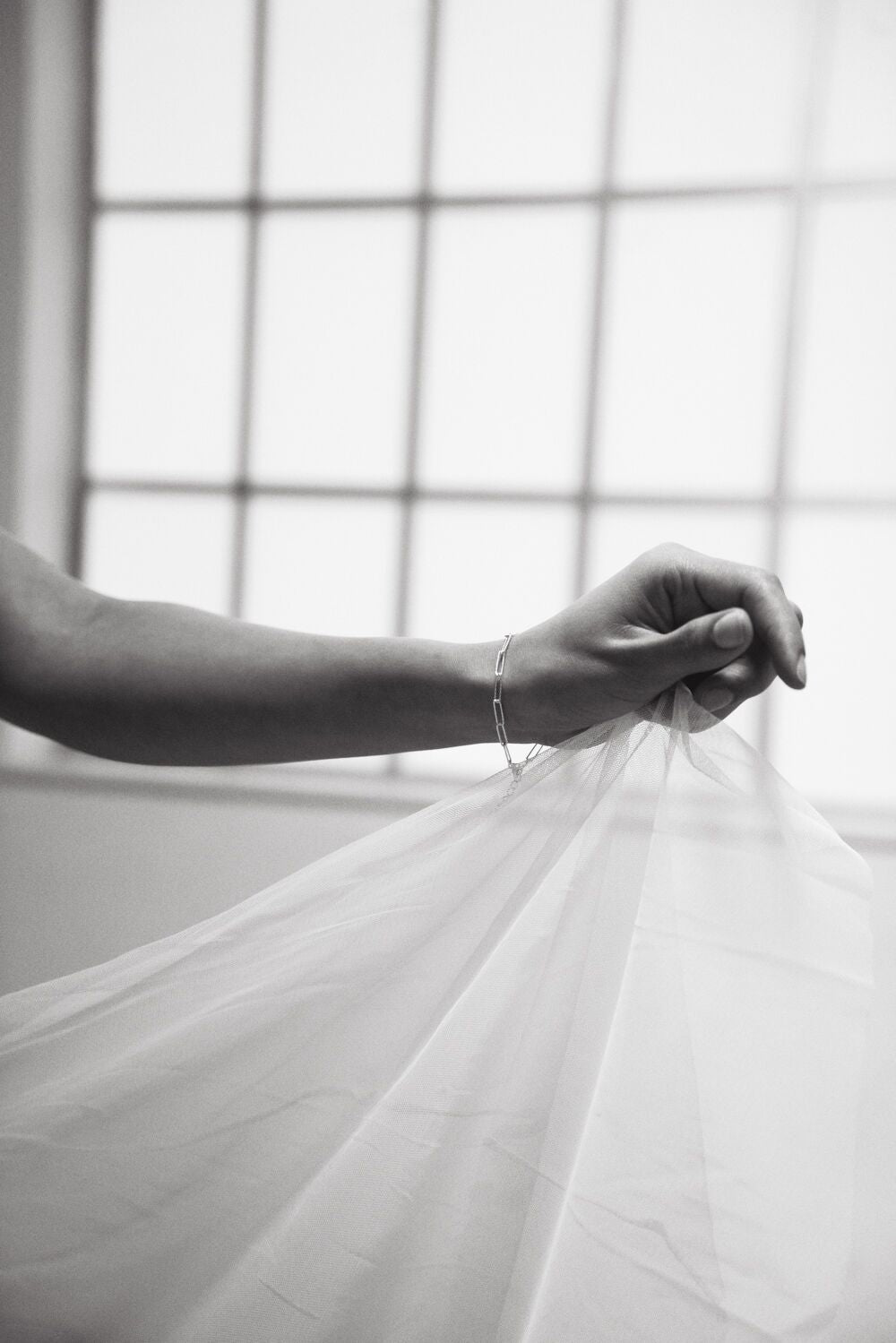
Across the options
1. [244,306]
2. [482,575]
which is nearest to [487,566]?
[482,575]

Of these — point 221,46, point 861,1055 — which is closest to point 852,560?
point 861,1055

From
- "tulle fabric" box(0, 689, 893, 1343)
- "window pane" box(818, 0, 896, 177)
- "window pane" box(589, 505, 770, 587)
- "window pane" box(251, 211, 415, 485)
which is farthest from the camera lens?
"window pane" box(251, 211, 415, 485)

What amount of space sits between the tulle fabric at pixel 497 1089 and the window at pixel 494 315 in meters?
1.00

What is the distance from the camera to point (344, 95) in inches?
61.7

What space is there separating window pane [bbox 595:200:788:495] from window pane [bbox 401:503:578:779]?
17cm

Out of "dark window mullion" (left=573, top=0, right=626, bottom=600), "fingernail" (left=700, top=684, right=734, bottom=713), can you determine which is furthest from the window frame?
"fingernail" (left=700, top=684, right=734, bottom=713)

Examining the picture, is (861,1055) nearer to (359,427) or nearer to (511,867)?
(511,867)

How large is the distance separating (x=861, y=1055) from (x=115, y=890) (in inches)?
50.4

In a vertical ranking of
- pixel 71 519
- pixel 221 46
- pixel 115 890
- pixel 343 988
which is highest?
pixel 221 46

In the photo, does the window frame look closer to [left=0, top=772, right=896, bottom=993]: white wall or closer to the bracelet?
[left=0, top=772, right=896, bottom=993]: white wall

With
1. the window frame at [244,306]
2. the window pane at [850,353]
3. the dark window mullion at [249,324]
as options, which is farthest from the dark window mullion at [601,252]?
the dark window mullion at [249,324]

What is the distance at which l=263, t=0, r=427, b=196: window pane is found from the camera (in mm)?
1543

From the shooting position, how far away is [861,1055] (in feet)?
1.54

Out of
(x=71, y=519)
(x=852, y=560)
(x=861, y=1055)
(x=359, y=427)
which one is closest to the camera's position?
(x=861, y=1055)
